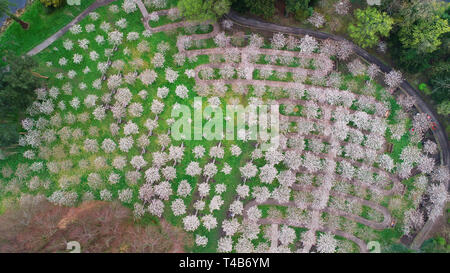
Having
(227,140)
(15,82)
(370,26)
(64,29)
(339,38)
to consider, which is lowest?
(227,140)

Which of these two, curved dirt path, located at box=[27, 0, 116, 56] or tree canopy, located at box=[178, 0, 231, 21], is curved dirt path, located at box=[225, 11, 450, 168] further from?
curved dirt path, located at box=[27, 0, 116, 56]

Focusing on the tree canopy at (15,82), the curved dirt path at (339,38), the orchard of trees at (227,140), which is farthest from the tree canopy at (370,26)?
the tree canopy at (15,82)

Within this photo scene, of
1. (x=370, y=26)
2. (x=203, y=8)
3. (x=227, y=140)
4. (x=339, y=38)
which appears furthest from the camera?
(x=339, y=38)

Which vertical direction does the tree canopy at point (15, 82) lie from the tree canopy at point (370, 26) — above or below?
below

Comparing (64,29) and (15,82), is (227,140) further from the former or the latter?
(64,29)

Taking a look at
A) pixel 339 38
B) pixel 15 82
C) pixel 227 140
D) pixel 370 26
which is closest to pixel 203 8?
pixel 227 140

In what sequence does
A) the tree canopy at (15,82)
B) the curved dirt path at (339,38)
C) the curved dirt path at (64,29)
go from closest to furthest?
the tree canopy at (15,82) → the curved dirt path at (339,38) → the curved dirt path at (64,29)

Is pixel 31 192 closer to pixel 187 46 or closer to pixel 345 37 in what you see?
pixel 187 46

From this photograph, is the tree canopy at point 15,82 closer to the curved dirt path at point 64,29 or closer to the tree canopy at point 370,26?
the curved dirt path at point 64,29
